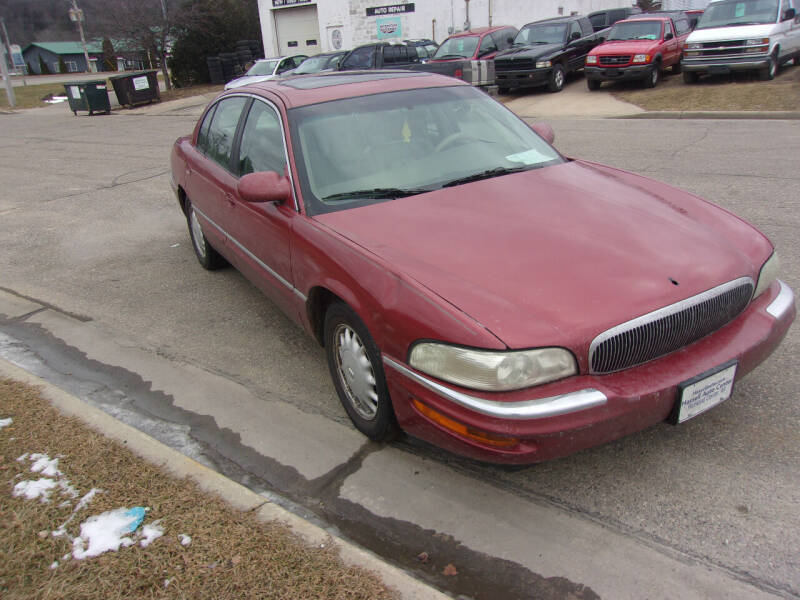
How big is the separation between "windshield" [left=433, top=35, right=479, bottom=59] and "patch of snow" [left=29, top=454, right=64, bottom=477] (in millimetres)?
16510

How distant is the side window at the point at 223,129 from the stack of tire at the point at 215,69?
2964 centimetres

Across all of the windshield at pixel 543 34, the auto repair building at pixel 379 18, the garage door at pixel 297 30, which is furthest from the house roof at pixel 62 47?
the windshield at pixel 543 34

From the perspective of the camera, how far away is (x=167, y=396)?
147 inches

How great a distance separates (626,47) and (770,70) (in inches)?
124

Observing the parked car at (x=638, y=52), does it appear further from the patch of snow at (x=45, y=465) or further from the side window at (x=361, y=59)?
the patch of snow at (x=45, y=465)

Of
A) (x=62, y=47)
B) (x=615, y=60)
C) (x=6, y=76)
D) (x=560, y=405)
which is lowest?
(x=560, y=405)

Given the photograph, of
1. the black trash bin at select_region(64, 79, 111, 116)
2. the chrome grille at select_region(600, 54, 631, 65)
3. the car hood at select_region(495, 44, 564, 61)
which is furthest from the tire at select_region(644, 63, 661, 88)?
the black trash bin at select_region(64, 79, 111, 116)

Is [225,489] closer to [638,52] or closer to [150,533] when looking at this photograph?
[150,533]

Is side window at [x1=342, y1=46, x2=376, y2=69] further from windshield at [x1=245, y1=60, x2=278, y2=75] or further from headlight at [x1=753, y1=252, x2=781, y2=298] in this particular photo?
headlight at [x1=753, y1=252, x2=781, y2=298]

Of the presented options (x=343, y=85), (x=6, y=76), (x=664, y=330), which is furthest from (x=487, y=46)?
(x=6, y=76)

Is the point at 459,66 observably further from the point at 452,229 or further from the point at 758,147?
the point at 452,229

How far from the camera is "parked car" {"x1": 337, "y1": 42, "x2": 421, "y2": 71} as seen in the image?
63.6 ft

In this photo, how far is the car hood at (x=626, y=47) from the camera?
49.3 ft

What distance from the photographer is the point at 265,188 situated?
10.8 feet
